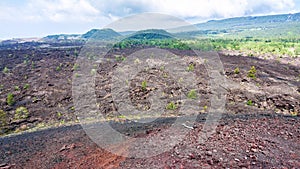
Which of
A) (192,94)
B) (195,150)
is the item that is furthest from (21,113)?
(195,150)

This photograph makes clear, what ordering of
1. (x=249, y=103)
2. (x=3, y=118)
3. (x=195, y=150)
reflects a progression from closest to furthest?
(x=195, y=150)
(x=3, y=118)
(x=249, y=103)

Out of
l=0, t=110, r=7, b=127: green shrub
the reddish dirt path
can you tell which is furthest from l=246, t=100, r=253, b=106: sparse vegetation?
l=0, t=110, r=7, b=127: green shrub

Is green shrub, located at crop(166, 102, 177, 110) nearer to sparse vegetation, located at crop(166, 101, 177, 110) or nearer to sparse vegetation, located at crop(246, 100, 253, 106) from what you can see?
sparse vegetation, located at crop(166, 101, 177, 110)

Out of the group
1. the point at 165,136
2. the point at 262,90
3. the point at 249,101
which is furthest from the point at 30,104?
the point at 262,90

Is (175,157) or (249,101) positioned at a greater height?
(175,157)

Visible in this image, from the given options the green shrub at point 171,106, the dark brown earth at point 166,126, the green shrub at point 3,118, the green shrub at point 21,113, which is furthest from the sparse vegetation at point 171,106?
the green shrub at point 3,118

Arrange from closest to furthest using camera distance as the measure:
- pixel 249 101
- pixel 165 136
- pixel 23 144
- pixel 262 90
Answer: pixel 165 136
pixel 23 144
pixel 249 101
pixel 262 90

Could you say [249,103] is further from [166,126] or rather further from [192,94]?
[166,126]

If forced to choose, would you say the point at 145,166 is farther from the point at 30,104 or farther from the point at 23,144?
the point at 30,104
